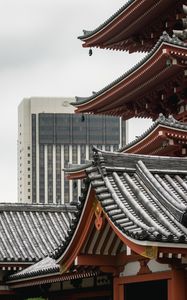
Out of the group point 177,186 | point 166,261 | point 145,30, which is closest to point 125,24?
point 145,30

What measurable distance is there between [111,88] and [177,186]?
13.1 metres

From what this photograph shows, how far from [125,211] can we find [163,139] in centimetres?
1077

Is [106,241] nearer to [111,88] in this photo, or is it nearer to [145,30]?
[111,88]

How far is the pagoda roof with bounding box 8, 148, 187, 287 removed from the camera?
14.6 meters

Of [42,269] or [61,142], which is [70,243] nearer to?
[42,269]

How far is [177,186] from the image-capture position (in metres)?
17.5

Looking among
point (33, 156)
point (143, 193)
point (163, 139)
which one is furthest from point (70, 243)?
point (33, 156)

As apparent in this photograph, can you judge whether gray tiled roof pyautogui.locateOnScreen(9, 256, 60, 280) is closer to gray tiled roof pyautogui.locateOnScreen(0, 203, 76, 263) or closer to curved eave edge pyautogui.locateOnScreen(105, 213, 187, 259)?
gray tiled roof pyautogui.locateOnScreen(0, 203, 76, 263)

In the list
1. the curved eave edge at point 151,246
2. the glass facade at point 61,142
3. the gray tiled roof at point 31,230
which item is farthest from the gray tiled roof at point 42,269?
the glass facade at point 61,142

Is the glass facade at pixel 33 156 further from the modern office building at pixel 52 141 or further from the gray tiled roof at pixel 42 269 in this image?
the gray tiled roof at pixel 42 269

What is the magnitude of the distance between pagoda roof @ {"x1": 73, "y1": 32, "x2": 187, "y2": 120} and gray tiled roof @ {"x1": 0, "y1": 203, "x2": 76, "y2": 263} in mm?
4817

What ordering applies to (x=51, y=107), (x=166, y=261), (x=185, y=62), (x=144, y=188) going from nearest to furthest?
(x=166, y=261), (x=144, y=188), (x=185, y=62), (x=51, y=107)

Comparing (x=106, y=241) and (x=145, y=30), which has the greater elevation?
(x=145, y=30)

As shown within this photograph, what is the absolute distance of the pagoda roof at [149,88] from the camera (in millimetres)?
25875
